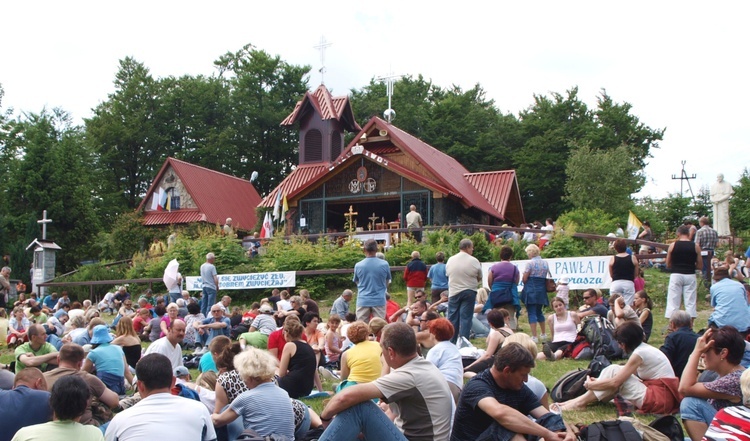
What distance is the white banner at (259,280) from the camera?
68.6ft

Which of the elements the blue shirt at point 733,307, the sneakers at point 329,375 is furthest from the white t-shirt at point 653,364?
the sneakers at point 329,375

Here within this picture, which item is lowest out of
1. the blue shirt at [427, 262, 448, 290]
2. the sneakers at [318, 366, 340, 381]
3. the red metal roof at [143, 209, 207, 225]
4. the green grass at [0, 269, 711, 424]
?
the sneakers at [318, 366, 340, 381]

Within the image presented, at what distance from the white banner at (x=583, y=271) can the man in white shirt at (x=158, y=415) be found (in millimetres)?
11944

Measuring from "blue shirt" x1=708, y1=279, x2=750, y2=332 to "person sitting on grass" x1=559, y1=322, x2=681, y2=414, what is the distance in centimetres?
231

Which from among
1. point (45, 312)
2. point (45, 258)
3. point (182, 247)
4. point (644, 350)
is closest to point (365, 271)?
point (644, 350)

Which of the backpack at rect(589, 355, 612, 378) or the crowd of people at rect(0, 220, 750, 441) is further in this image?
the backpack at rect(589, 355, 612, 378)

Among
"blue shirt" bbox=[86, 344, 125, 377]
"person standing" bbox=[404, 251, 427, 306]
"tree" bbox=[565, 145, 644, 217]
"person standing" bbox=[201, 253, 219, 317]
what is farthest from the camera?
"tree" bbox=[565, 145, 644, 217]

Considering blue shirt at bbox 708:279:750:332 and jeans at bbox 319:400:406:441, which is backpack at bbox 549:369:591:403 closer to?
blue shirt at bbox 708:279:750:332

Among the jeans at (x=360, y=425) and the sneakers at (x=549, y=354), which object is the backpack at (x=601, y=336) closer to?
the sneakers at (x=549, y=354)

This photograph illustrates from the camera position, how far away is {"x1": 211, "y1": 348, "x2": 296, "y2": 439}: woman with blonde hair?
20.5 ft

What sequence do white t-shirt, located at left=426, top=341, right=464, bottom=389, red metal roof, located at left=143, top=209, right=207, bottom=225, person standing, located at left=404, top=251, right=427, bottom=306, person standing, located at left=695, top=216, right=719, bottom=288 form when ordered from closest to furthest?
white t-shirt, located at left=426, top=341, right=464, bottom=389 → person standing, located at left=404, top=251, right=427, bottom=306 → person standing, located at left=695, top=216, right=719, bottom=288 → red metal roof, located at left=143, top=209, right=207, bottom=225

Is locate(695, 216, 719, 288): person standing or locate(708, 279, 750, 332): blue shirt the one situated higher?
locate(695, 216, 719, 288): person standing

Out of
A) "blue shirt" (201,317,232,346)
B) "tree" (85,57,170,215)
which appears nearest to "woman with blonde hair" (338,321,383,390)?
"blue shirt" (201,317,232,346)

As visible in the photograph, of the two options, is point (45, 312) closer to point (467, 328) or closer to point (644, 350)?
point (467, 328)
